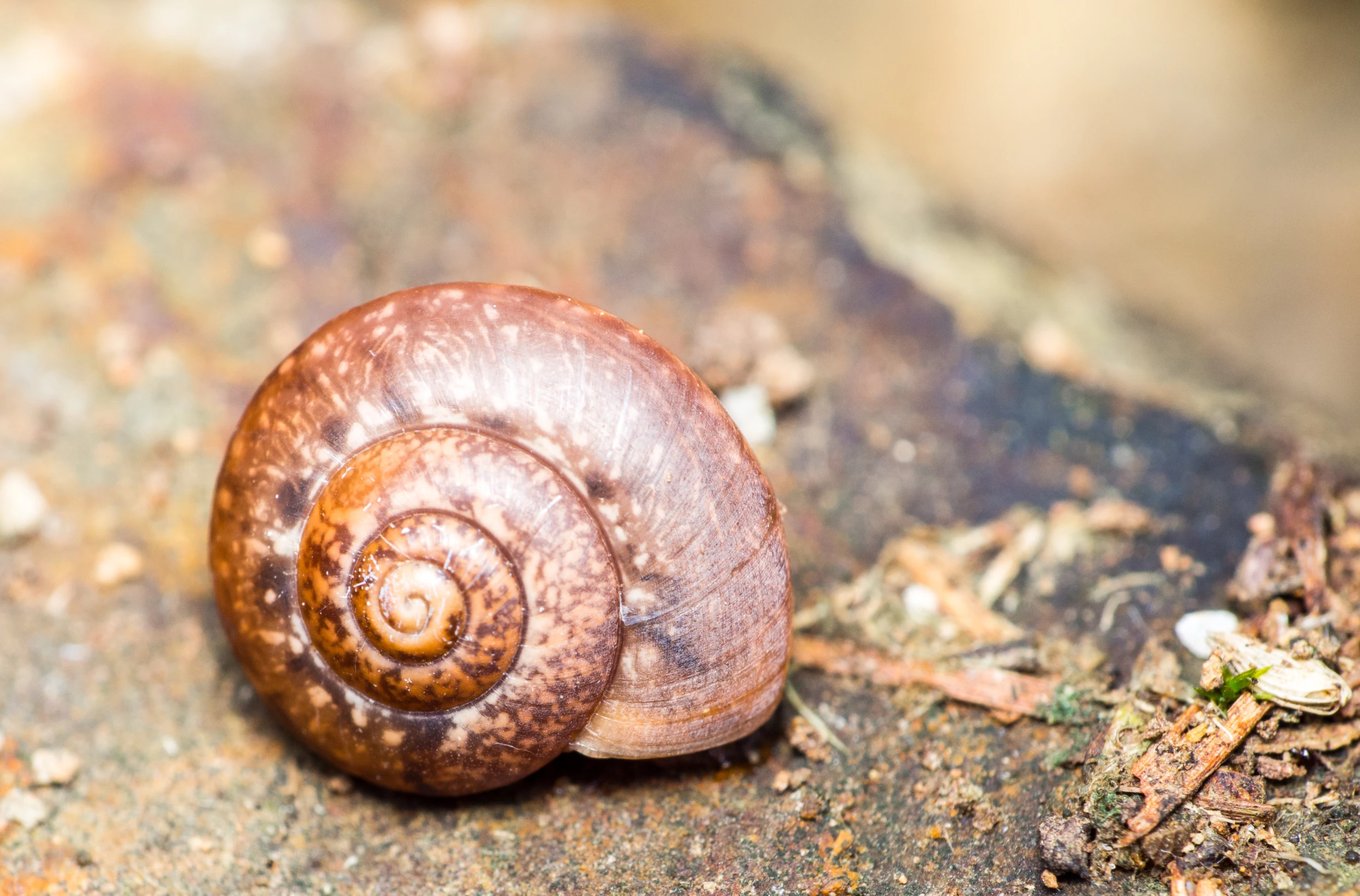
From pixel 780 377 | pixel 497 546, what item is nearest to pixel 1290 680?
pixel 780 377

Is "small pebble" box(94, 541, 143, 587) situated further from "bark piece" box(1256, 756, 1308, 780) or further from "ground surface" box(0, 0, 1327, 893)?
"bark piece" box(1256, 756, 1308, 780)

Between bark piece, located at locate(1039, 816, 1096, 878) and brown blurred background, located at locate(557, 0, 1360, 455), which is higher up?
brown blurred background, located at locate(557, 0, 1360, 455)

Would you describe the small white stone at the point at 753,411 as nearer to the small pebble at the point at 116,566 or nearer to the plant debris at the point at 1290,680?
the plant debris at the point at 1290,680

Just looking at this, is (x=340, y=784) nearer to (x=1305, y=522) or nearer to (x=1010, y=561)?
(x=1010, y=561)

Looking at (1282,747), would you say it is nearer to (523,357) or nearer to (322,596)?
(523,357)

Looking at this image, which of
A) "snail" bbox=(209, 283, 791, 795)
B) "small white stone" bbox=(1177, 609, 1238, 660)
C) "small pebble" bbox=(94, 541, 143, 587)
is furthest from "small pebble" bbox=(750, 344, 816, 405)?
"small pebble" bbox=(94, 541, 143, 587)

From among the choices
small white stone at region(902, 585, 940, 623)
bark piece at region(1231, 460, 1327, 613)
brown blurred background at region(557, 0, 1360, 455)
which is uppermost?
brown blurred background at region(557, 0, 1360, 455)

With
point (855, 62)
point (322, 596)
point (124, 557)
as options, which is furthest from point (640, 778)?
point (855, 62)
